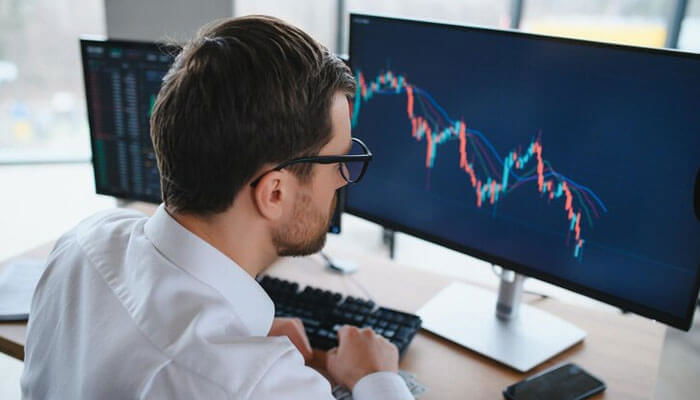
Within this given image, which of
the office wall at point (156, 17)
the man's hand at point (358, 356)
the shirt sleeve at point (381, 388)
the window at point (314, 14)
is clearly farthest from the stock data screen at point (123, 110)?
the window at point (314, 14)

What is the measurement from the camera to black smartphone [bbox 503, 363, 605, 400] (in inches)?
42.3

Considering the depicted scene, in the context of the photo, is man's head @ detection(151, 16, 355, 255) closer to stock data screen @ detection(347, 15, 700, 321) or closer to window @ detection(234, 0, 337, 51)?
stock data screen @ detection(347, 15, 700, 321)

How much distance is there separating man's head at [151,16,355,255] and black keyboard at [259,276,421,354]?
318 millimetres

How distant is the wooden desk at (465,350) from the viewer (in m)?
1.12

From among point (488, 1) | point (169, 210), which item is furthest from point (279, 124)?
point (488, 1)

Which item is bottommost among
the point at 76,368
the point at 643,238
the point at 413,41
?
the point at 76,368

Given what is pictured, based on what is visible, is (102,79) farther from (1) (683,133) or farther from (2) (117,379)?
(1) (683,133)

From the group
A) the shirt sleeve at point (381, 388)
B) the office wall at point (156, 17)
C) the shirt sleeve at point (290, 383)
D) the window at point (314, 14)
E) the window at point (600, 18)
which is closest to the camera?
the shirt sleeve at point (290, 383)

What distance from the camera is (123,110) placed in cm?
150

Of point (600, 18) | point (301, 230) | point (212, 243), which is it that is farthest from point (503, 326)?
point (600, 18)

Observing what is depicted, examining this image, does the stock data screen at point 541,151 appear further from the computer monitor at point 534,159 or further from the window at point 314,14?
the window at point 314,14

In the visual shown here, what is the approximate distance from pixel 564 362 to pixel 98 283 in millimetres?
791

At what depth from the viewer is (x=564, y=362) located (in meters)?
1.19

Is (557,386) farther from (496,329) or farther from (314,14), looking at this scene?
(314,14)
